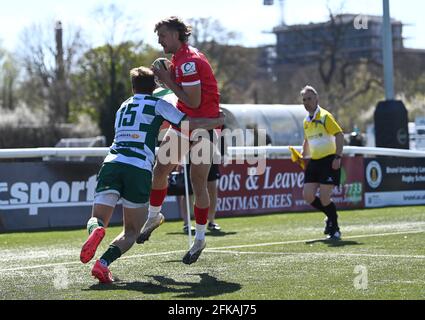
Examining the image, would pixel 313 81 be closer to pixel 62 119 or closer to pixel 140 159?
pixel 62 119

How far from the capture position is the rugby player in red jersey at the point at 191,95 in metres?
8.66

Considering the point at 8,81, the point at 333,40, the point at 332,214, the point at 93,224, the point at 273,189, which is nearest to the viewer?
the point at 93,224

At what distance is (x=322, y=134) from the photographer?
12.6 meters

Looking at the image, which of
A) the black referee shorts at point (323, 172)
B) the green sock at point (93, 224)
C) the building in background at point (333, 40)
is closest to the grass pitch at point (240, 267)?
the green sock at point (93, 224)

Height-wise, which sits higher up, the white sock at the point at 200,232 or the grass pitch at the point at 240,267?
the white sock at the point at 200,232

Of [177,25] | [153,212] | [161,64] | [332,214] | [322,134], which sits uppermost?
[177,25]

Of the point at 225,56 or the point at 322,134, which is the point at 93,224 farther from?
the point at 225,56

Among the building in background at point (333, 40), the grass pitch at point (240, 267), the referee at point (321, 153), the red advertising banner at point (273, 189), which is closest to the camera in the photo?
the grass pitch at point (240, 267)

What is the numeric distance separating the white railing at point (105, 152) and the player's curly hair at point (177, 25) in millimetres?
6851

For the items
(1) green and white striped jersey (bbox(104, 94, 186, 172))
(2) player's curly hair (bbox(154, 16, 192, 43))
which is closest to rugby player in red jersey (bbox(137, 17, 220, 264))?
(2) player's curly hair (bbox(154, 16, 192, 43))

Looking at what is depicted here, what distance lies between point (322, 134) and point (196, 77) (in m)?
4.27

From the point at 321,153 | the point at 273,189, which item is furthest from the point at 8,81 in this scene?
the point at 321,153

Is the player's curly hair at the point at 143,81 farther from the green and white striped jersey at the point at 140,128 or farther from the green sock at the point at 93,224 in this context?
the green sock at the point at 93,224
